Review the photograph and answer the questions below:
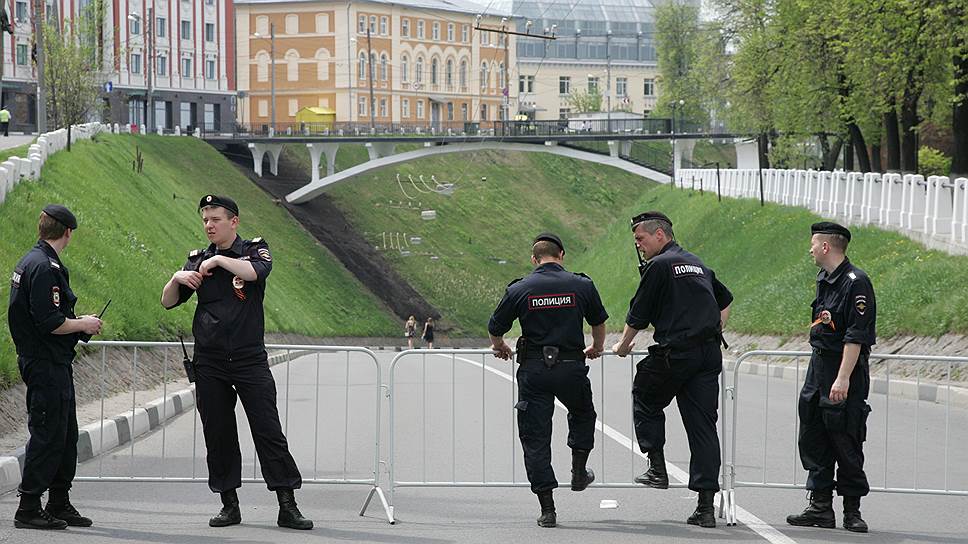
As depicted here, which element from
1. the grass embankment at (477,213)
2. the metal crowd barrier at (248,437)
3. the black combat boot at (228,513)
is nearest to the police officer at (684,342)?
the metal crowd barrier at (248,437)

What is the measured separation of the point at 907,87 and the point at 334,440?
89.9ft

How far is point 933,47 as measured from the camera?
32.7m

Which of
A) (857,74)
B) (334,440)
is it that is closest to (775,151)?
(857,74)

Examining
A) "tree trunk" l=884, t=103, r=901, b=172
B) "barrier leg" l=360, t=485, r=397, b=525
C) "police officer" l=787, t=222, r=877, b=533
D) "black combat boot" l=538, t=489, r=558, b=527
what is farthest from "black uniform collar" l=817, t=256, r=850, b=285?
"tree trunk" l=884, t=103, r=901, b=172

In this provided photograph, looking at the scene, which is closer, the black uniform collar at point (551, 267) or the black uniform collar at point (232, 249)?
the black uniform collar at point (232, 249)

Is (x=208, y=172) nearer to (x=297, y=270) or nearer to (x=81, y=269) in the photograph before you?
(x=297, y=270)

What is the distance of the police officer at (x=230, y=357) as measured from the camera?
30.4 feet

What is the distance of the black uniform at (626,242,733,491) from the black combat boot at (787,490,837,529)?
1.91ft

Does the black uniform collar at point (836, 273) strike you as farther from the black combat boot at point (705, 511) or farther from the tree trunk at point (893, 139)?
the tree trunk at point (893, 139)

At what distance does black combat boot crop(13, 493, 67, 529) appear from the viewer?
30.4ft

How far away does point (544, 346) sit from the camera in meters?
9.48

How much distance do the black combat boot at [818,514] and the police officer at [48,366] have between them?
4491 millimetres

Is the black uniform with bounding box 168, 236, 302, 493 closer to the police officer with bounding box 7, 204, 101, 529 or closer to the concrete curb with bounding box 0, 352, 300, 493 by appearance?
the police officer with bounding box 7, 204, 101, 529

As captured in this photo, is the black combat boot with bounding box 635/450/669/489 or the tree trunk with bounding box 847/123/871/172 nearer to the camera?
the black combat boot with bounding box 635/450/669/489
